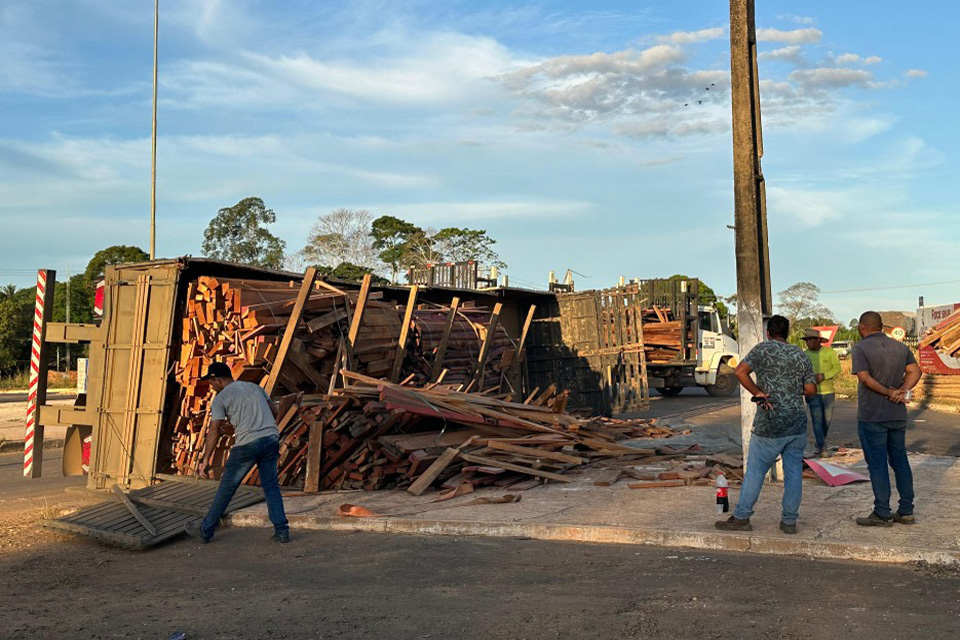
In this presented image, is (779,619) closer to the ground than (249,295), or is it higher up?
closer to the ground

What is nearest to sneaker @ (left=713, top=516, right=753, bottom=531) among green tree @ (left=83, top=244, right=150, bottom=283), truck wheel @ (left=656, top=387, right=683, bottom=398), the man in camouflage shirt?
the man in camouflage shirt

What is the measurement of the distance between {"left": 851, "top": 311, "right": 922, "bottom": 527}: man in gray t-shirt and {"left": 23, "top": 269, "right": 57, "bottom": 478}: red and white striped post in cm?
863

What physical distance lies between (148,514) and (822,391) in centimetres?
942

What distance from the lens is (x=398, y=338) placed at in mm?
13648

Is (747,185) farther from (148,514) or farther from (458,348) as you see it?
(148,514)

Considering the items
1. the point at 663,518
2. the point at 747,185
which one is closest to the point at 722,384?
the point at 747,185

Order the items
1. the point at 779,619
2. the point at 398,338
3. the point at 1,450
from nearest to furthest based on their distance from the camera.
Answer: the point at 779,619 < the point at 398,338 < the point at 1,450

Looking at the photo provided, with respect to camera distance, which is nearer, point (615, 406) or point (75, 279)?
point (615, 406)

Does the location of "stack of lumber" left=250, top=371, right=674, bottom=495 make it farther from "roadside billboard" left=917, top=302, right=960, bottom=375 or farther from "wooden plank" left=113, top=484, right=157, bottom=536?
"roadside billboard" left=917, top=302, right=960, bottom=375

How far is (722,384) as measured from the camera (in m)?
29.0

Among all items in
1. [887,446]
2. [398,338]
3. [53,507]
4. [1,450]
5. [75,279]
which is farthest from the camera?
[75,279]

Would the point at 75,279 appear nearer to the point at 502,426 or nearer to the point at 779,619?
the point at 502,426

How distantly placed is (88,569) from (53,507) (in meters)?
3.48

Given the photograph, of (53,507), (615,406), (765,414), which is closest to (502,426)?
(765,414)
